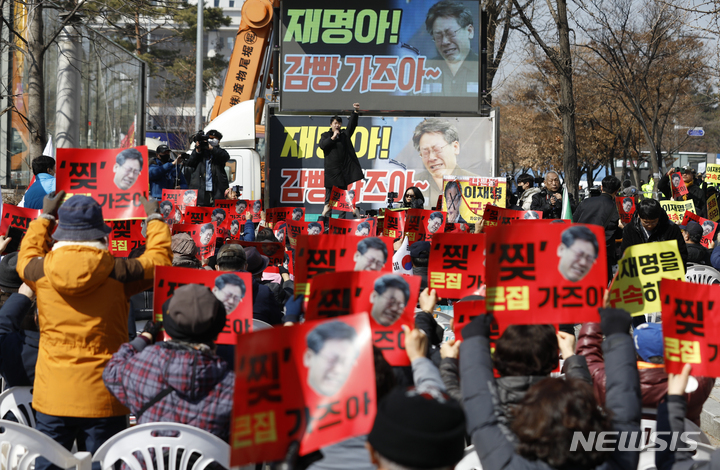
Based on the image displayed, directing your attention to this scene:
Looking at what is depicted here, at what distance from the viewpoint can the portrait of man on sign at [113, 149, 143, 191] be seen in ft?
15.4

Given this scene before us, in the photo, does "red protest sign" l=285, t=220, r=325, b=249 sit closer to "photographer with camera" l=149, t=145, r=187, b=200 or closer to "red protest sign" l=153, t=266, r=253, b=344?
"red protest sign" l=153, t=266, r=253, b=344

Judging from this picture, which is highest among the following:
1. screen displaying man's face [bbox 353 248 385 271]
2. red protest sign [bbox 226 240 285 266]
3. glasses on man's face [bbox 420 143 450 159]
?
glasses on man's face [bbox 420 143 450 159]

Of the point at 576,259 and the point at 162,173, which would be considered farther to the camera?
the point at 162,173

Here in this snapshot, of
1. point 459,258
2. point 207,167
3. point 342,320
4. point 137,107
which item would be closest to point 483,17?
point 207,167

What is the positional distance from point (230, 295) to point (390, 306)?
1.05 m

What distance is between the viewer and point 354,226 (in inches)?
287

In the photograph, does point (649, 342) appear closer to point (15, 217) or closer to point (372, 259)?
point (372, 259)

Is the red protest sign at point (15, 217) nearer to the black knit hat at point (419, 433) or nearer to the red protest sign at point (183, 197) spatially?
the black knit hat at point (419, 433)

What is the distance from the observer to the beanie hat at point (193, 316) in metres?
2.96

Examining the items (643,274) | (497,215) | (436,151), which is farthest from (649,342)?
(436,151)

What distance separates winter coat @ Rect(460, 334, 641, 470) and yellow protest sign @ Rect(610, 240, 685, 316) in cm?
139

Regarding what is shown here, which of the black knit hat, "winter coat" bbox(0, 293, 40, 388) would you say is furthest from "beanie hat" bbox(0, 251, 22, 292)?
the black knit hat

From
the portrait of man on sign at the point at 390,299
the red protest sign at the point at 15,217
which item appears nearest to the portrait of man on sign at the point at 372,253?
the portrait of man on sign at the point at 390,299

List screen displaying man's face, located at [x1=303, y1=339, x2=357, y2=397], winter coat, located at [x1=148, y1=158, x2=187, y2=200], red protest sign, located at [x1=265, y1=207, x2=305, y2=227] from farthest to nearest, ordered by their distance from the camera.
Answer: winter coat, located at [x1=148, y1=158, x2=187, y2=200] < red protest sign, located at [x1=265, y1=207, x2=305, y2=227] < screen displaying man's face, located at [x1=303, y1=339, x2=357, y2=397]
